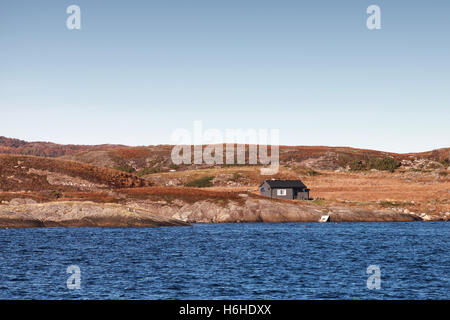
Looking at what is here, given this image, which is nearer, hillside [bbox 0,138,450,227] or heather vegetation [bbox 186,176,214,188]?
hillside [bbox 0,138,450,227]

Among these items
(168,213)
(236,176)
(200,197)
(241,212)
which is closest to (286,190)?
(241,212)

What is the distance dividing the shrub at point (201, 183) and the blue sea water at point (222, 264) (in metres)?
87.9

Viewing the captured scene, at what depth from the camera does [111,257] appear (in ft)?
164

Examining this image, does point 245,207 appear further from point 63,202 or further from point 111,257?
point 111,257

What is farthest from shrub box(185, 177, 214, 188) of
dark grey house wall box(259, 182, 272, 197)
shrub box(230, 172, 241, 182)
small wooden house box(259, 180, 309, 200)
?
small wooden house box(259, 180, 309, 200)

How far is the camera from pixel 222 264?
152 ft

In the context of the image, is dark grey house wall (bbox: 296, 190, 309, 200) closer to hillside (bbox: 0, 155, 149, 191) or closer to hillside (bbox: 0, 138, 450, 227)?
hillside (bbox: 0, 138, 450, 227)

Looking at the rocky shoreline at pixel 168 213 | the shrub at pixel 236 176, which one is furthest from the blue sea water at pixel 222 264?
the shrub at pixel 236 176

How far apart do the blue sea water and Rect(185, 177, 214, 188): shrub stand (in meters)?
87.9

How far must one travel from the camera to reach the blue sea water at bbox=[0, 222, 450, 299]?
1316 inches

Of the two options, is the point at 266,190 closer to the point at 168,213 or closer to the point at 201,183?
the point at 168,213

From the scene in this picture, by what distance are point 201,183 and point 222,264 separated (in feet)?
406
